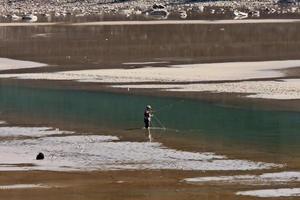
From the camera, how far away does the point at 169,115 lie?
40.4m

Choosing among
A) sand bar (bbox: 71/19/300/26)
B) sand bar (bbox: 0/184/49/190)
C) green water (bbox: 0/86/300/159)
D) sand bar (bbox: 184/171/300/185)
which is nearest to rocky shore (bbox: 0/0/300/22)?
sand bar (bbox: 71/19/300/26)

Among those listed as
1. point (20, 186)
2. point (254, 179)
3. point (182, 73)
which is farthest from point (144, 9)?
point (20, 186)

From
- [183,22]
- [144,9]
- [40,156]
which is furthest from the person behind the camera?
[144,9]

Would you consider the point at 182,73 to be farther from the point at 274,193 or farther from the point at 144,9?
the point at 144,9

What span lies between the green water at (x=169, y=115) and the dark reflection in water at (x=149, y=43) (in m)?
13.0

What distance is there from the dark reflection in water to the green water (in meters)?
13.0

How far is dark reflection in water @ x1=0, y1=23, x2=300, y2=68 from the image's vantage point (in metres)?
62.6

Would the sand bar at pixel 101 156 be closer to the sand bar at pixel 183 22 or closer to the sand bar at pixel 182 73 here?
the sand bar at pixel 182 73

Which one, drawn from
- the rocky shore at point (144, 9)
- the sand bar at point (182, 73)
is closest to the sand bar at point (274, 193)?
the sand bar at point (182, 73)

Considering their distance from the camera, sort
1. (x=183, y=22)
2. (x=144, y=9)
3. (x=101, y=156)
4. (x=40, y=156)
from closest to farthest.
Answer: (x=40, y=156) < (x=101, y=156) < (x=183, y=22) < (x=144, y=9)

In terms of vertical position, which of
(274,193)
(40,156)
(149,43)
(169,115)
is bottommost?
(149,43)

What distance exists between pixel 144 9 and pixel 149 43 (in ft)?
187

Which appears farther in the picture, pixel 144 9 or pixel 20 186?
pixel 144 9

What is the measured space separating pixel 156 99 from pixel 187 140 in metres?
10.3
